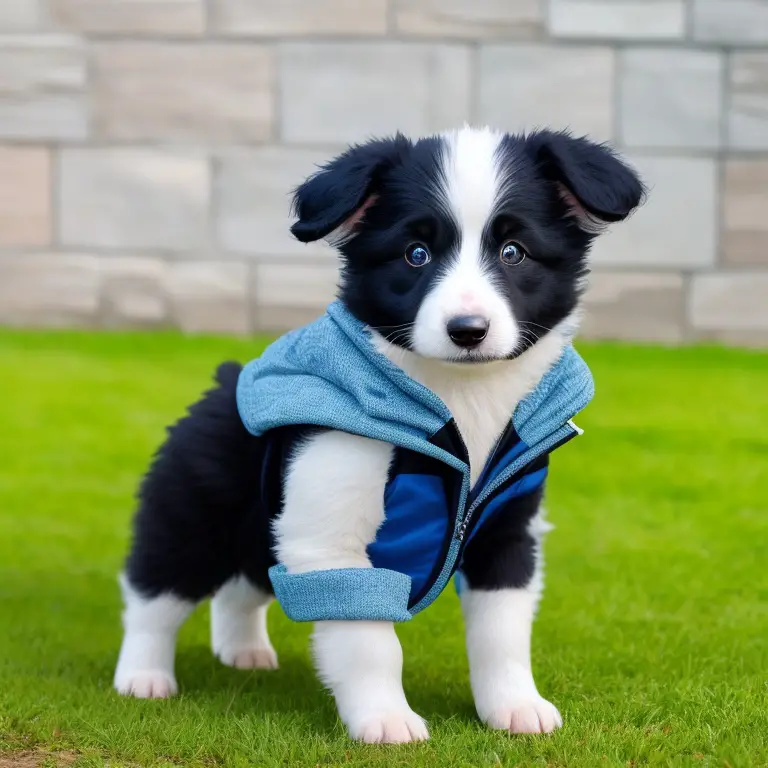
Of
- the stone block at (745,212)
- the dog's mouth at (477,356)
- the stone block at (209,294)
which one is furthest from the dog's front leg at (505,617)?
the stone block at (745,212)

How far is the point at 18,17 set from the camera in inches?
357

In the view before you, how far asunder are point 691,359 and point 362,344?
572cm

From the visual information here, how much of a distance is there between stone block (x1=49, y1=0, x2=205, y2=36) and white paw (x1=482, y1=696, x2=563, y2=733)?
21.8 ft

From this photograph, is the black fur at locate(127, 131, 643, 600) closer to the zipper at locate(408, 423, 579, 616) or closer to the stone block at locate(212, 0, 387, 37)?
the zipper at locate(408, 423, 579, 616)

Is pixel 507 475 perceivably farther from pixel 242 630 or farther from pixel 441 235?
pixel 242 630

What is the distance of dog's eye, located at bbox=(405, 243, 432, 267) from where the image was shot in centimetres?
319

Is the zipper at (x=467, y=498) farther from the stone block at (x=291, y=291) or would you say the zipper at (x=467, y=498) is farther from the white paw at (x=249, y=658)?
the stone block at (x=291, y=291)

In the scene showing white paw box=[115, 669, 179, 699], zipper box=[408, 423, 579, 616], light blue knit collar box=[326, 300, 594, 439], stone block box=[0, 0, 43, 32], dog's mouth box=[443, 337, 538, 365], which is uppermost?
stone block box=[0, 0, 43, 32]

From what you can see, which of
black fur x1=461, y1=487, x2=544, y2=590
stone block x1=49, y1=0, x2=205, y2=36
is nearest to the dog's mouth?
black fur x1=461, y1=487, x2=544, y2=590

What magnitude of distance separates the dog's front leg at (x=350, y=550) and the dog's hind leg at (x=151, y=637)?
2.50ft

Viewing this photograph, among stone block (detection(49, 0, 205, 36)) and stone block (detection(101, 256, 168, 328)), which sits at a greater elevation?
stone block (detection(49, 0, 205, 36))

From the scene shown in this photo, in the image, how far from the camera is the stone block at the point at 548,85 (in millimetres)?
8984

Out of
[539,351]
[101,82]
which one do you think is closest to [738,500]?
[539,351]

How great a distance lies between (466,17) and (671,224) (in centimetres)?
206
